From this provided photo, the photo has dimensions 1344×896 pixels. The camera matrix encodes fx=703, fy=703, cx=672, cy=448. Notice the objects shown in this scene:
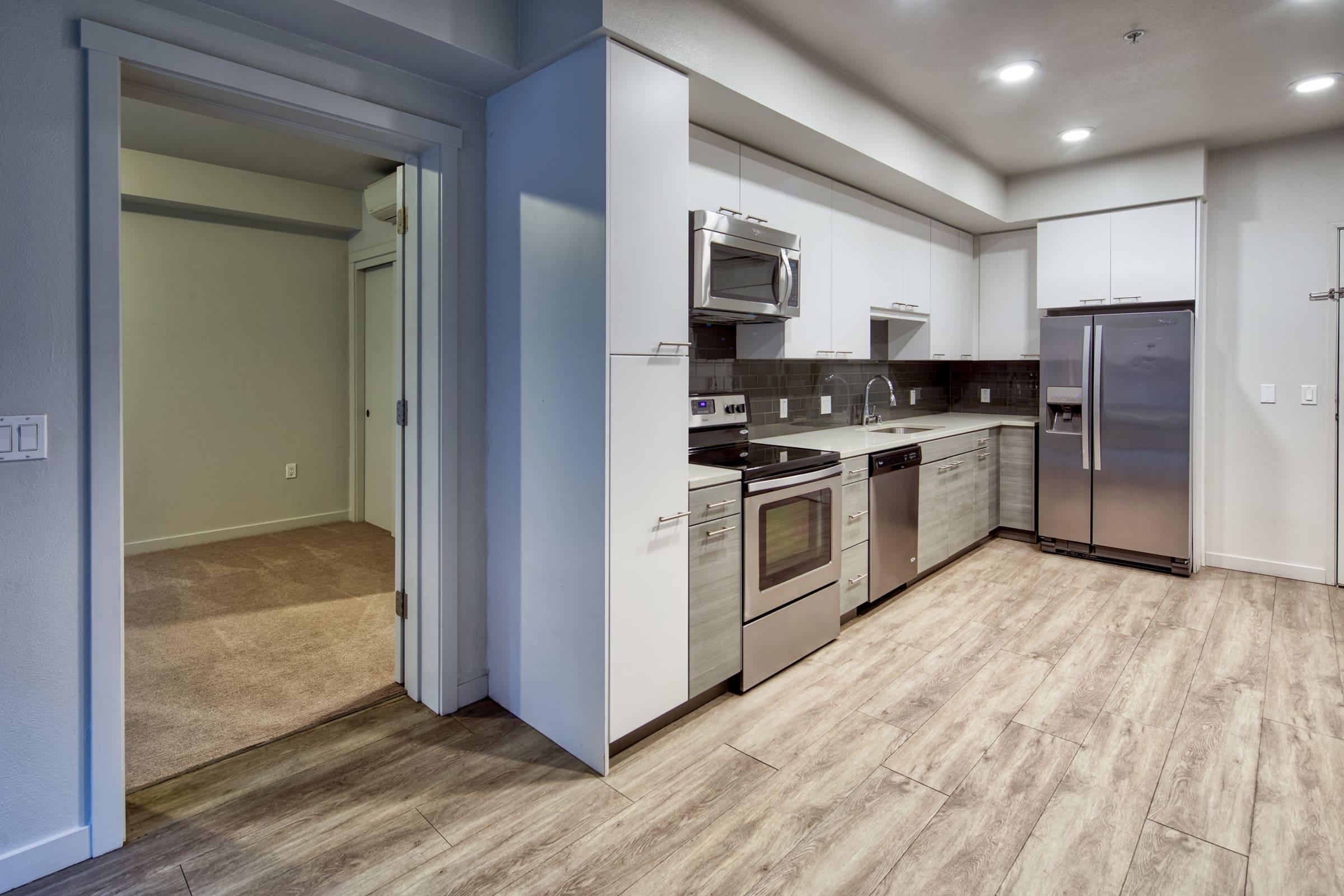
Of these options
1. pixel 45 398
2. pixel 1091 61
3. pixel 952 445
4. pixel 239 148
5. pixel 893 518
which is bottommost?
pixel 893 518

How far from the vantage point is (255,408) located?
5.14 meters

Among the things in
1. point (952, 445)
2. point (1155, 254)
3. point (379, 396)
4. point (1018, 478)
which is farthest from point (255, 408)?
point (1155, 254)

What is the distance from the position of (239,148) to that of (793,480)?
152 inches

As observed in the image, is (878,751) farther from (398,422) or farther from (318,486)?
(318,486)

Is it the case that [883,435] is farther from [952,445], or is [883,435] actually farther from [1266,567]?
[1266,567]

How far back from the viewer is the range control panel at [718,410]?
10.5 feet

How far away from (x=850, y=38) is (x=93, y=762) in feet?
11.0

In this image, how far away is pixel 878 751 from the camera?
89.4 inches

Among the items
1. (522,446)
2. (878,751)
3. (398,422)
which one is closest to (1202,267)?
(878,751)

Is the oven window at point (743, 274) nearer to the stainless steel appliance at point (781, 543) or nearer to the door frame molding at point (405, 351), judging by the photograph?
the stainless steel appliance at point (781, 543)

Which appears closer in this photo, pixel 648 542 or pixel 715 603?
pixel 648 542

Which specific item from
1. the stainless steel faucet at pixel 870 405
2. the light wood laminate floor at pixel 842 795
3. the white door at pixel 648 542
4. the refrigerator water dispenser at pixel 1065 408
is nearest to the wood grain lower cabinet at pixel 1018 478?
the refrigerator water dispenser at pixel 1065 408

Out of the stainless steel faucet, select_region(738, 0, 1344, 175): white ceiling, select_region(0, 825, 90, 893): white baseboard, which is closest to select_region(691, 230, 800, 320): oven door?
select_region(738, 0, 1344, 175): white ceiling

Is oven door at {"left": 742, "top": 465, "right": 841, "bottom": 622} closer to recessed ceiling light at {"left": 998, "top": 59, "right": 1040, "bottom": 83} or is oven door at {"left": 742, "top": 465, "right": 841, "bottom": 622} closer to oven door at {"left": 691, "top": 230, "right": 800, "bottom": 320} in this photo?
oven door at {"left": 691, "top": 230, "right": 800, "bottom": 320}
